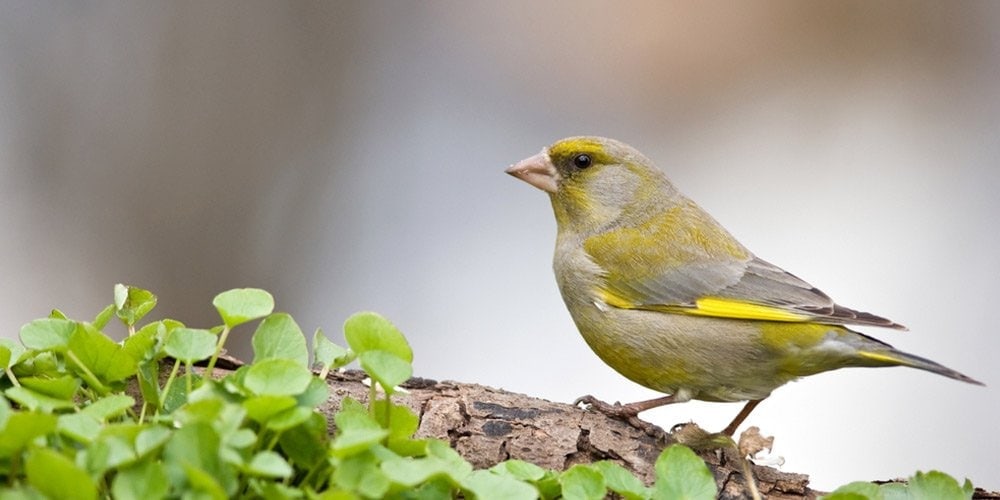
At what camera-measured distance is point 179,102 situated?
554 cm

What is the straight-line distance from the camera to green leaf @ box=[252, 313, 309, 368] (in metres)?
1.94

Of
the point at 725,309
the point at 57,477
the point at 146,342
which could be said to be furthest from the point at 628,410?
the point at 57,477

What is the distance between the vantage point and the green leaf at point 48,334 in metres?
1.89

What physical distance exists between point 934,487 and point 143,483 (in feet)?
4.53

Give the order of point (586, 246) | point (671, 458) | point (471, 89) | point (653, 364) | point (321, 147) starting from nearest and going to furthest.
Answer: point (671, 458), point (653, 364), point (586, 246), point (321, 147), point (471, 89)

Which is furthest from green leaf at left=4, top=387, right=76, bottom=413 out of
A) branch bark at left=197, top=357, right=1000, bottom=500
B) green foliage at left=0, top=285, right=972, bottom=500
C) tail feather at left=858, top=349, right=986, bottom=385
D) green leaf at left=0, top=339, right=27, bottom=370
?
tail feather at left=858, top=349, right=986, bottom=385

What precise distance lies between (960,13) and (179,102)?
4.28 m

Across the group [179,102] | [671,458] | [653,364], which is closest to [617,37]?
[179,102]

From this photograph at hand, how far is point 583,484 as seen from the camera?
182 centimetres

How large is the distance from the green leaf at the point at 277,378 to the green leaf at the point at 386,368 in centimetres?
10

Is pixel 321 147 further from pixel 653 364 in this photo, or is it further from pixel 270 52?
pixel 653 364

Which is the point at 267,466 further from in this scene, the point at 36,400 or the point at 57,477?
the point at 36,400

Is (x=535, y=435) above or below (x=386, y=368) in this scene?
below

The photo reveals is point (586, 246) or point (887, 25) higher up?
point (887, 25)
